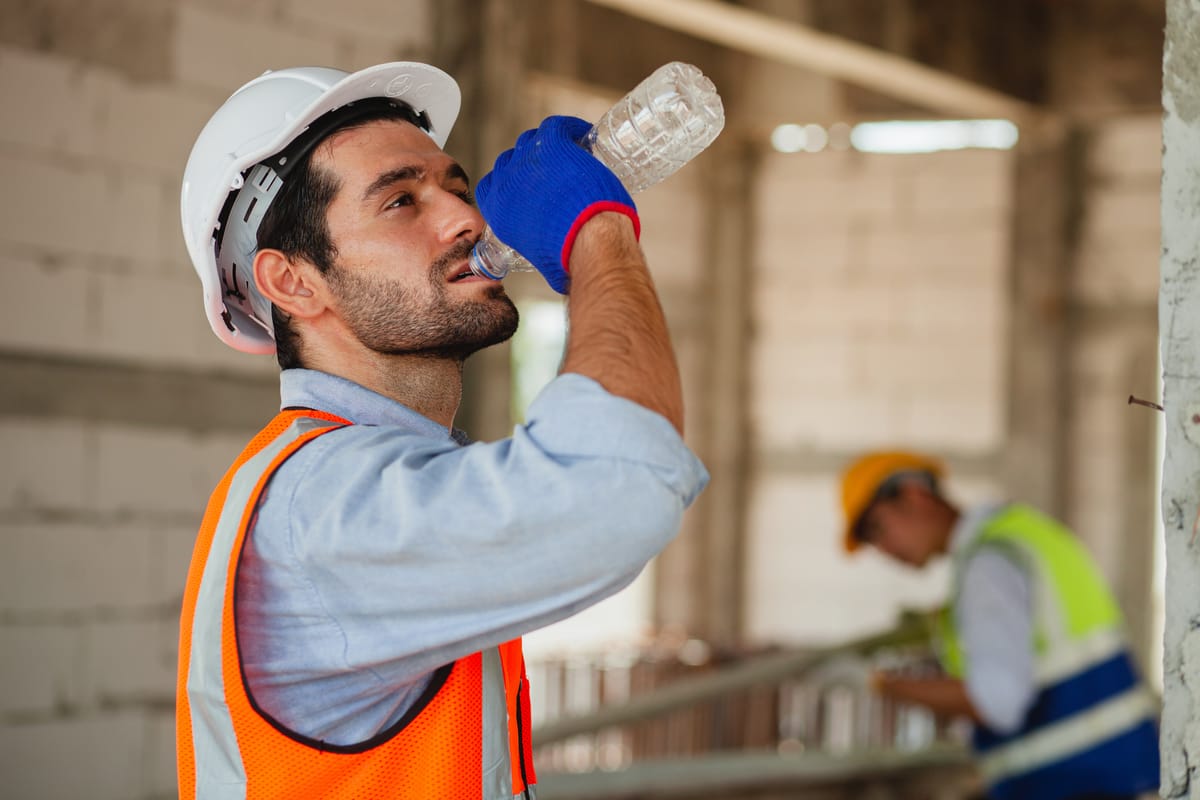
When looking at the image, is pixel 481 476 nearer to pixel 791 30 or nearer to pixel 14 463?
pixel 14 463

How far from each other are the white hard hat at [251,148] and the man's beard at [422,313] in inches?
8.0

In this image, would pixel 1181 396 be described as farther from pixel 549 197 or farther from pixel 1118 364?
pixel 1118 364

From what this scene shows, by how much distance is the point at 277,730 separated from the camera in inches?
62.8

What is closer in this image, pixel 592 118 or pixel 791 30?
pixel 791 30

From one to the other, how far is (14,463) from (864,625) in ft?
23.6

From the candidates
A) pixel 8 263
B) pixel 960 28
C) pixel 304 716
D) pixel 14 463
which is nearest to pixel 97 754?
pixel 14 463

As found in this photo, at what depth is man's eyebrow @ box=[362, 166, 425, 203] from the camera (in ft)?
6.29

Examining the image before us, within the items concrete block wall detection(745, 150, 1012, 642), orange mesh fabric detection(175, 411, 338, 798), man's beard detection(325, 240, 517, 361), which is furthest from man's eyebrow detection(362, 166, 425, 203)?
concrete block wall detection(745, 150, 1012, 642)

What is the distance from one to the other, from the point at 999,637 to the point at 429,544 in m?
3.21

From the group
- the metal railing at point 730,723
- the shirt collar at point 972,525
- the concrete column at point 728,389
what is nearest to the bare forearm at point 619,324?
the shirt collar at point 972,525

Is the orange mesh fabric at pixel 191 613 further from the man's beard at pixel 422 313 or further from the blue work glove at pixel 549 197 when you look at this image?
the blue work glove at pixel 549 197

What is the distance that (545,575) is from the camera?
1415 millimetres

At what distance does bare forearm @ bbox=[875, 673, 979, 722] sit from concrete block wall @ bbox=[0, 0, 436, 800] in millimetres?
2471

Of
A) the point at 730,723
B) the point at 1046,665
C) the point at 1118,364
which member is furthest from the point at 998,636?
the point at 1118,364
